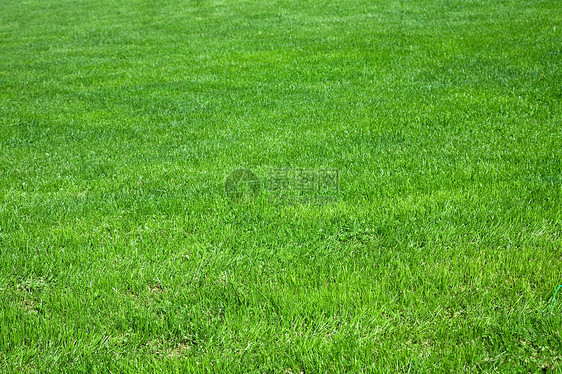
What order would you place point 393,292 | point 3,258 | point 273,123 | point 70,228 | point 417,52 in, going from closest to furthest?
point 393,292 → point 3,258 → point 70,228 → point 273,123 → point 417,52

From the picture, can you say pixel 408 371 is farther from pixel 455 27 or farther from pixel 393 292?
pixel 455 27

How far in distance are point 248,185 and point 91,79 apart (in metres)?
8.12

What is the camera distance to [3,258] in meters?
3.89

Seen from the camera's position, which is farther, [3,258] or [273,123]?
[273,123]

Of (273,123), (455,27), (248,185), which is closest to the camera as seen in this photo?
(248,185)

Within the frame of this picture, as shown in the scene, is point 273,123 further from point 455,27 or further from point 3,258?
point 455,27

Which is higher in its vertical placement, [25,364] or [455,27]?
[455,27]

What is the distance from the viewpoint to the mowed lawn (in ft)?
9.61

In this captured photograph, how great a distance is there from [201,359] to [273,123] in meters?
5.19

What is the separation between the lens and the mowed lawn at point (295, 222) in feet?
9.61

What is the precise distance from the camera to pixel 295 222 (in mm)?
4328

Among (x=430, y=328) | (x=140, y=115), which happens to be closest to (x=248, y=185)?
(x=430, y=328)

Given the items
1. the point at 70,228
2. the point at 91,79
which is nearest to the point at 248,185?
the point at 70,228

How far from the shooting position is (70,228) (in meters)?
4.37
